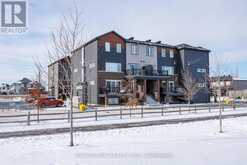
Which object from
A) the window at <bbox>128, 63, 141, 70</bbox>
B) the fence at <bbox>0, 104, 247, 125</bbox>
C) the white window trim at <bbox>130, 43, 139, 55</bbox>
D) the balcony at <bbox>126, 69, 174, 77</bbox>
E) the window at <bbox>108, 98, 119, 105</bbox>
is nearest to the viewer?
the fence at <bbox>0, 104, 247, 125</bbox>

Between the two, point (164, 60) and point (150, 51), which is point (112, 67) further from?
point (164, 60)

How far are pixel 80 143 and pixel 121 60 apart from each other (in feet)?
112

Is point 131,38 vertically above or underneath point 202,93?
above

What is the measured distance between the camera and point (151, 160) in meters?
7.80

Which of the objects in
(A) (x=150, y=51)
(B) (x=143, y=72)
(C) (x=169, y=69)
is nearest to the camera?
(B) (x=143, y=72)

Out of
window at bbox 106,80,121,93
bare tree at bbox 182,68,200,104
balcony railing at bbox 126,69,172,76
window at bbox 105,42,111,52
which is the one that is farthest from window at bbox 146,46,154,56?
window at bbox 106,80,121,93

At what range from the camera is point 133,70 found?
4441 cm

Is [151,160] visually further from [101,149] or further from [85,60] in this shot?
[85,60]

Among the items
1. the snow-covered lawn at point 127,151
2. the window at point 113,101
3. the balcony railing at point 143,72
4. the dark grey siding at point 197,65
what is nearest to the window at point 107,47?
the balcony railing at point 143,72

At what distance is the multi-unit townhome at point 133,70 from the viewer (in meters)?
42.2

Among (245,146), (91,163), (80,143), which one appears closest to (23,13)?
(80,143)

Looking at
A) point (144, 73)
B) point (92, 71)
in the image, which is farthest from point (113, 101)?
point (144, 73)

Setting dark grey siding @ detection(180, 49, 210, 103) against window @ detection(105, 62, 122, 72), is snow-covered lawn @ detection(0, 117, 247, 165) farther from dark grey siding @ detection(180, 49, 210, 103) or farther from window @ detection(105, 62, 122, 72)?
dark grey siding @ detection(180, 49, 210, 103)

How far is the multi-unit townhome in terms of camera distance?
1661 inches
